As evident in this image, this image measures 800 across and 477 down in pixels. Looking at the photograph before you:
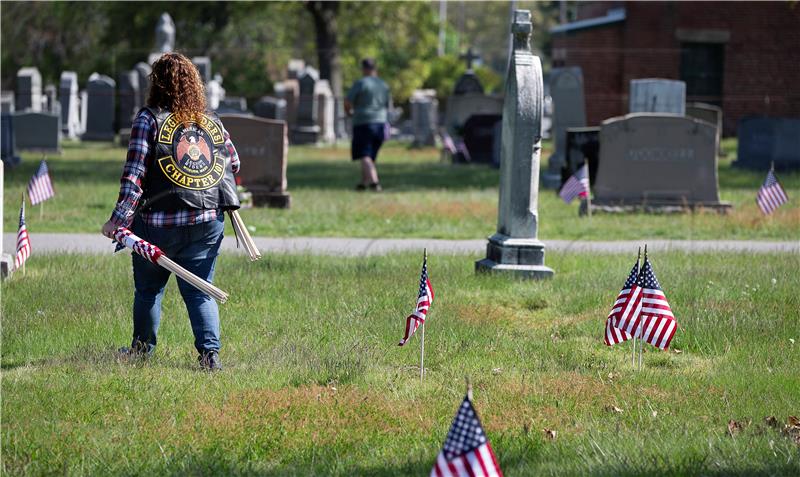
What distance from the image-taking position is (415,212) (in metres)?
16.1

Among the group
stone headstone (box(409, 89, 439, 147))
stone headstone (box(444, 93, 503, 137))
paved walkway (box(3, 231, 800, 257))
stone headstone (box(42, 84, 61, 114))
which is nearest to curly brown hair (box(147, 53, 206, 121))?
paved walkway (box(3, 231, 800, 257))

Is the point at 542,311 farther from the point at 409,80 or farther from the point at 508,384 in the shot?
the point at 409,80

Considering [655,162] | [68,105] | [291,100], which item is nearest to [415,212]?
[655,162]

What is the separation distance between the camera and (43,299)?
A: 29.3ft

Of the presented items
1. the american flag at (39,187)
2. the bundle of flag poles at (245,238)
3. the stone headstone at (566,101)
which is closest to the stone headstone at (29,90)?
the stone headstone at (566,101)

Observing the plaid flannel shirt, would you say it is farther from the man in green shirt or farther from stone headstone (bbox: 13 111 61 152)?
stone headstone (bbox: 13 111 61 152)

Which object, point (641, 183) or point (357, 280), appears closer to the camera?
point (357, 280)

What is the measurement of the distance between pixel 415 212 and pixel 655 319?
30.0 ft

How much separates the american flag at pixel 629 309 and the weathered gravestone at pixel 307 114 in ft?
97.4

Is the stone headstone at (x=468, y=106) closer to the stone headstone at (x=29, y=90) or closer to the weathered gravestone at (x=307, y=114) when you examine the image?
the weathered gravestone at (x=307, y=114)

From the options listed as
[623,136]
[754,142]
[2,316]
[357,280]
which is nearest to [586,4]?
[754,142]

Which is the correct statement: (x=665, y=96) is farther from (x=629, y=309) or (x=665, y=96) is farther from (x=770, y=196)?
(x=629, y=309)

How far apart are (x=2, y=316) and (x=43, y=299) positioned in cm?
68

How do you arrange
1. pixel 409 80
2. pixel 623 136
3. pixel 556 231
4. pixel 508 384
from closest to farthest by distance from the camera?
1. pixel 508 384
2. pixel 556 231
3. pixel 623 136
4. pixel 409 80
